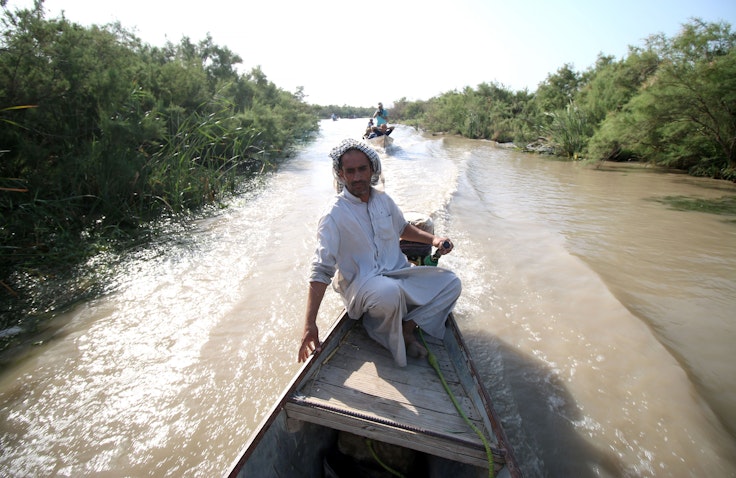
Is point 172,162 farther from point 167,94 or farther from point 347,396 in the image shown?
point 347,396

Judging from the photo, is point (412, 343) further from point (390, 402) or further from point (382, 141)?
point (382, 141)

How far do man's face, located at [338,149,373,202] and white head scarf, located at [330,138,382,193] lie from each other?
0.02 metres

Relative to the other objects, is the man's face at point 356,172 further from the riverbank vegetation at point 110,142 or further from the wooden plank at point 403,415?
the riverbank vegetation at point 110,142

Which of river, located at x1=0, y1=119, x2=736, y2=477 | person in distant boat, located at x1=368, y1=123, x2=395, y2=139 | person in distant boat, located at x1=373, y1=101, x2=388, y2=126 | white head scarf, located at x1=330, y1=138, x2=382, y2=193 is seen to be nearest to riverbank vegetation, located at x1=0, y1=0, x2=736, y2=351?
river, located at x1=0, y1=119, x2=736, y2=477

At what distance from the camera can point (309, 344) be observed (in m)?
2.02

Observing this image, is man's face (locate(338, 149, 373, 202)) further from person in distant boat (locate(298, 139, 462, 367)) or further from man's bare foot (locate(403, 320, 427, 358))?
man's bare foot (locate(403, 320, 427, 358))

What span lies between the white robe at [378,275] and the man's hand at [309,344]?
0.98 ft

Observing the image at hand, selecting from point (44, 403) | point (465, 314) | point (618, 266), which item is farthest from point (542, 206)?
point (44, 403)

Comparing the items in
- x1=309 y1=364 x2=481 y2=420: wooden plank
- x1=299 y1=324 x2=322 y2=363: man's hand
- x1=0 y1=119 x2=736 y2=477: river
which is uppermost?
x1=299 y1=324 x2=322 y2=363: man's hand

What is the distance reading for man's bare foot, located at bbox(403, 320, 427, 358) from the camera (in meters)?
2.26

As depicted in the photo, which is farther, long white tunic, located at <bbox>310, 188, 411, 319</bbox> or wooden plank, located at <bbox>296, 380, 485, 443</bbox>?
long white tunic, located at <bbox>310, 188, 411, 319</bbox>

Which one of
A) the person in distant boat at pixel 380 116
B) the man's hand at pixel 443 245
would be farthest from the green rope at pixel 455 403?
the person in distant boat at pixel 380 116

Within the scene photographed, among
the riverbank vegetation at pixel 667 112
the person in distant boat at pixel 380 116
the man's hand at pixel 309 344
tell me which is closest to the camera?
the man's hand at pixel 309 344

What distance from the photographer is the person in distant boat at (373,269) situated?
7.04 ft
